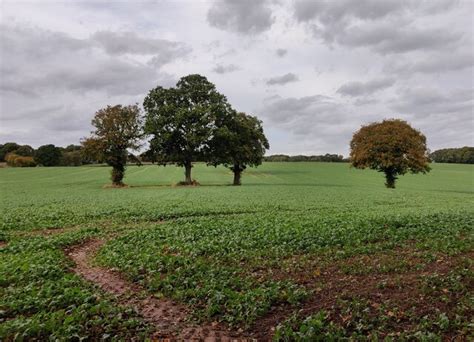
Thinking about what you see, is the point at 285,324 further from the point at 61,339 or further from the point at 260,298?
the point at 61,339

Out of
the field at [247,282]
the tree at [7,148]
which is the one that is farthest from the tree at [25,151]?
the field at [247,282]

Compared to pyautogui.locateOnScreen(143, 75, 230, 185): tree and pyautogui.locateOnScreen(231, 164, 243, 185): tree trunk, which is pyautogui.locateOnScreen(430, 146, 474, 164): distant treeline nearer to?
pyautogui.locateOnScreen(231, 164, 243, 185): tree trunk

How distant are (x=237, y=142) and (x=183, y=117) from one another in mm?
10517

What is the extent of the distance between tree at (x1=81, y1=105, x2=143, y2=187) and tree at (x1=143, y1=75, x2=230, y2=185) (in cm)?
288

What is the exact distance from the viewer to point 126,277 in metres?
11.9

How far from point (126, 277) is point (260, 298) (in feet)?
15.6

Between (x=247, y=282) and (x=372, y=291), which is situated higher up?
(x=372, y=291)

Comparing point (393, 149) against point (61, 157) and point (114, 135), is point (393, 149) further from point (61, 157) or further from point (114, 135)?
point (61, 157)

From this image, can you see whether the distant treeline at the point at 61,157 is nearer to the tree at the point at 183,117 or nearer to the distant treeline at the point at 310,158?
the distant treeline at the point at 310,158

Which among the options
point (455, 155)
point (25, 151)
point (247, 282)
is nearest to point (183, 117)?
point (247, 282)

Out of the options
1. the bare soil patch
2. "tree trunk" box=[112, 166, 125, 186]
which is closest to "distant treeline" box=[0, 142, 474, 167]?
"tree trunk" box=[112, 166, 125, 186]

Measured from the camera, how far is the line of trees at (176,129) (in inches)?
2298

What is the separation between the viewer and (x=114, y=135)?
59.3 metres

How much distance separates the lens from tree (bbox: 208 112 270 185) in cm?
6134
